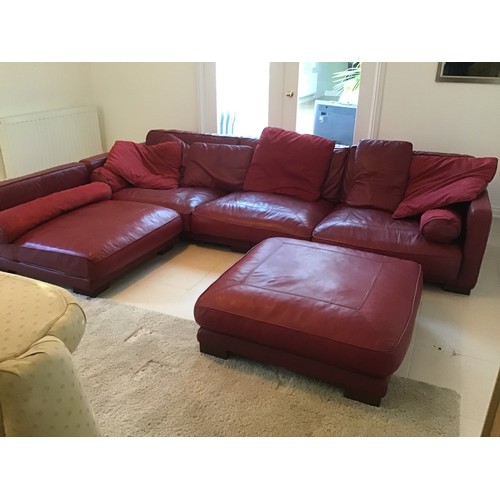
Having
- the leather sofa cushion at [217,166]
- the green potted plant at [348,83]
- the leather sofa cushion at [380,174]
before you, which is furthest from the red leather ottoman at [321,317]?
the green potted plant at [348,83]

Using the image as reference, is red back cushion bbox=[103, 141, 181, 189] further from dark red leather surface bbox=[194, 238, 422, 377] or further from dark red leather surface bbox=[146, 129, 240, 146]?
dark red leather surface bbox=[194, 238, 422, 377]

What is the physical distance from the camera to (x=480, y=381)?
6.48ft

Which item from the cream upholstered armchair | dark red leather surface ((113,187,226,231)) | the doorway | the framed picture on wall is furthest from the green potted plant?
the cream upholstered armchair

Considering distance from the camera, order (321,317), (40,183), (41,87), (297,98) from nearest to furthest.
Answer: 1. (321,317)
2. (40,183)
3. (297,98)
4. (41,87)

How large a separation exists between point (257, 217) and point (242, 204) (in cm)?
20

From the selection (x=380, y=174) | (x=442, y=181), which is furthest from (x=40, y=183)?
(x=442, y=181)

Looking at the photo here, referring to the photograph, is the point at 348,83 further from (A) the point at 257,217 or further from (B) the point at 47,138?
(B) the point at 47,138

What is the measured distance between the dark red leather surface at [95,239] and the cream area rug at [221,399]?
0.48 m

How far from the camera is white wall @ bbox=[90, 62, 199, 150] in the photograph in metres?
4.60

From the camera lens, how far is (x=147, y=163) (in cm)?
364

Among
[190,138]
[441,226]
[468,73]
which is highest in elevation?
[468,73]

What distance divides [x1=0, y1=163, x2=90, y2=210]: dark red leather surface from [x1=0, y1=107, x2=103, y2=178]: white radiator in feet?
3.79

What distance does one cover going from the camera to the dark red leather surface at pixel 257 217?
2.90 m
